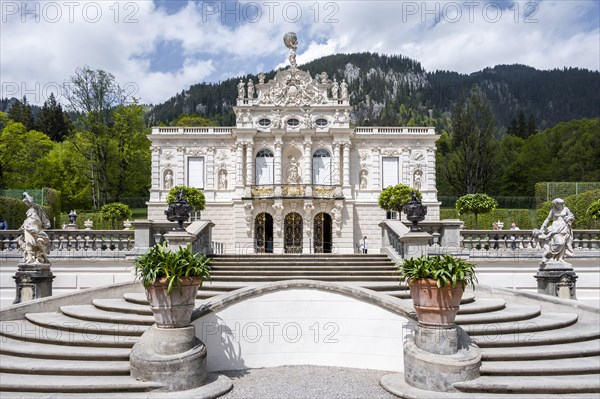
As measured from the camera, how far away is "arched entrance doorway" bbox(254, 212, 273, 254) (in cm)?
2984

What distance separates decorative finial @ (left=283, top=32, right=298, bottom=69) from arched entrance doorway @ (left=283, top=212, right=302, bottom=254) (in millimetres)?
11233

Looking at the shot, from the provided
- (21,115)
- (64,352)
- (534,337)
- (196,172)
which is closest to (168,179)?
(196,172)

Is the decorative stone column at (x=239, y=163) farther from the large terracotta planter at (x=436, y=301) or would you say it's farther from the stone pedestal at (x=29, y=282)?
the large terracotta planter at (x=436, y=301)

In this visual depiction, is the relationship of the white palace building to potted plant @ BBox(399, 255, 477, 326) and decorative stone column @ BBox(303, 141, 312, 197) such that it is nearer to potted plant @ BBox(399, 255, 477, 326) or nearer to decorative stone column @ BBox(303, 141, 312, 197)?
decorative stone column @ BBox(303, 141, 312, 197)

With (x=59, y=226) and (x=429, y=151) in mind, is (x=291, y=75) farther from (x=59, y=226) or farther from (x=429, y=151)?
(x=59, y=226)

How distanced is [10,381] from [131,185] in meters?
41.6

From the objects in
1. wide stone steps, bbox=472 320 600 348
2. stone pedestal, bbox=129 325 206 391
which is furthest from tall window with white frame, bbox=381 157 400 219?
stone pedestal, bbox=129 325 206 391

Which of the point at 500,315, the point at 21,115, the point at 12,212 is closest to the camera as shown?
the point at 500,315

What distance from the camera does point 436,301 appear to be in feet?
23.0

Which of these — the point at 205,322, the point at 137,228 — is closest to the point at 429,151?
the point at 137,228

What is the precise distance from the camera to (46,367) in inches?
279

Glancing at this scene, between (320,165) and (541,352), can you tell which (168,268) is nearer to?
(541,352)

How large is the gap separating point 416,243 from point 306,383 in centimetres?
539

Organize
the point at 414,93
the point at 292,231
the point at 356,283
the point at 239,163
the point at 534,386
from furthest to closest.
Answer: the point at 414,93 < the point at 239,163 < the point at 292,231 < the point at 356,283 < the point at 534,386
